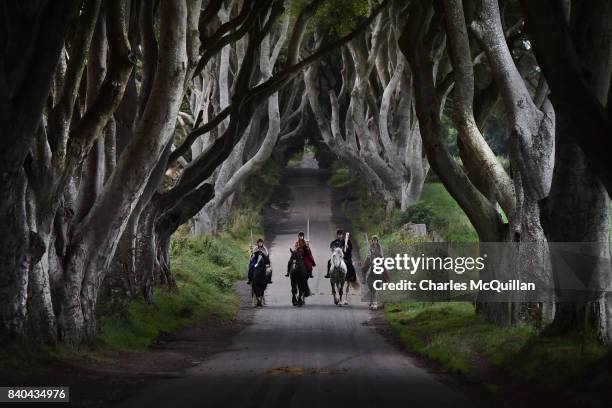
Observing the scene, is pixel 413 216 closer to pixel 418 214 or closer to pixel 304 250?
pixel 418 214

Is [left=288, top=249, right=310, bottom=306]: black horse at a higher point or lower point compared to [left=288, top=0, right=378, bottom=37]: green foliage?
lower

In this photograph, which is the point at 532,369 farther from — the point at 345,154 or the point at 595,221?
the point at 345,154

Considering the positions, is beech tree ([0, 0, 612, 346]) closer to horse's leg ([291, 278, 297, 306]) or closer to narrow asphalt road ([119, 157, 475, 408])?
narrow asphalt road ([119, 157, 475, 408])

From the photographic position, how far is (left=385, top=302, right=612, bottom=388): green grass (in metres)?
13.2

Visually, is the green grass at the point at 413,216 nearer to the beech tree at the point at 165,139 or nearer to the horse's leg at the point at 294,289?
the horse's leg at the point at 294,289

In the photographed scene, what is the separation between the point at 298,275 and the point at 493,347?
1264cm

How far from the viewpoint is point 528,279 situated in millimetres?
18438

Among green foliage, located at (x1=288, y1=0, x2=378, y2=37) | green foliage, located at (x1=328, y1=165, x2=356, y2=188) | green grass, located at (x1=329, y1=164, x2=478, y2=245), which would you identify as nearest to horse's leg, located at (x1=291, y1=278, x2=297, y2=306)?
green grass, located at (x1=329, y1=164, x2=478, y2=245)

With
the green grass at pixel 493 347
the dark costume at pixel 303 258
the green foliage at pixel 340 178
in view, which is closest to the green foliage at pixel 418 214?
the dark costume at pixel 303 258

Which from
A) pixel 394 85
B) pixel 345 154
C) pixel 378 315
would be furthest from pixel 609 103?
pixel 345 154

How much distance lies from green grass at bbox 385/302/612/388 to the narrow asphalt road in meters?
0.61

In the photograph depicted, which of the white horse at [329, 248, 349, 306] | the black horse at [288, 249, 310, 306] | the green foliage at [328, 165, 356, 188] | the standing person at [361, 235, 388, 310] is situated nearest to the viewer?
the standing person at [361, 235, 388, 310]

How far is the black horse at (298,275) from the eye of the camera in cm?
2909

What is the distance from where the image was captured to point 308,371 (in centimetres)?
1573
